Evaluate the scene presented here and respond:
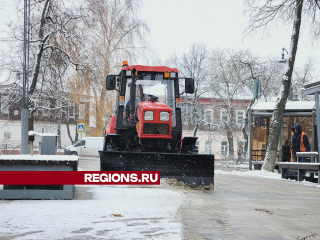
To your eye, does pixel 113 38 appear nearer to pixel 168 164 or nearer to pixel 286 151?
pixel 286 151

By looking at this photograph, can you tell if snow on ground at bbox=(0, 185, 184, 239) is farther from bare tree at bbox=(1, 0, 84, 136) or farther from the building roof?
bare tree at bbox=(1, 0, 84, 136)

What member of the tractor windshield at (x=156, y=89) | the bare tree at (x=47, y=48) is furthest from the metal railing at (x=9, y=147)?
the tractor windshield at (x=156, y=89)

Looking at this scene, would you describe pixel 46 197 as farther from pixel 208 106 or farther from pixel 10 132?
pixel 10 132

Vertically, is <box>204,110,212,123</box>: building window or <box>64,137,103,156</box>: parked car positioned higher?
<box>204,110,212,123</box>: building window

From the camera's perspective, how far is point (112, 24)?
32.0 meters

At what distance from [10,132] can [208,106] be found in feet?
88.4

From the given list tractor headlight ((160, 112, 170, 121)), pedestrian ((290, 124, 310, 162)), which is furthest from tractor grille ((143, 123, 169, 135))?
pedestrian ((290, 124, 310, 162))

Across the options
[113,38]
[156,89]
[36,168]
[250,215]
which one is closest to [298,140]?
[156,89]

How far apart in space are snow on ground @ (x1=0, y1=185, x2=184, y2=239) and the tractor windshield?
3.66 metres

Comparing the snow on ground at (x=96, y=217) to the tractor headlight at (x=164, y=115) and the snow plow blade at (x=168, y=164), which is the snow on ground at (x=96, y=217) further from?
the tractor headlight at (x=164, y=115)

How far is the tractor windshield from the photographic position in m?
11.4

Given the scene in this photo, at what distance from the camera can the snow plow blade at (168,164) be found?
975cm

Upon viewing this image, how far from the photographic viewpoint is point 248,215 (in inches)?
262

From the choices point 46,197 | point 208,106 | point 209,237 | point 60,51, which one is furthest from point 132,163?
point 208,106
